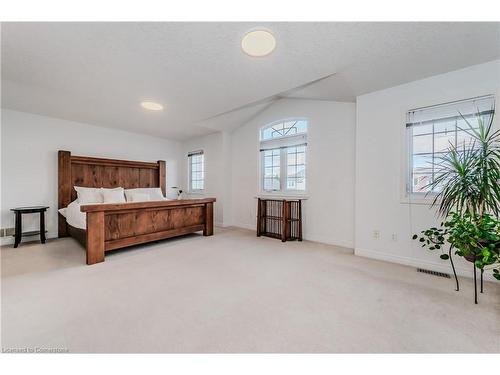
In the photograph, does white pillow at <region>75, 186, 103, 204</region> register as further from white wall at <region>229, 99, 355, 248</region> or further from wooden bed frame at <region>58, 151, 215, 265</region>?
white wall at <region>229, 99, 355, 248</region>

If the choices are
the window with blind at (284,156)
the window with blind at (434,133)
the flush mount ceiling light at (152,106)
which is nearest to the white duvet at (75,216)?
the flush mount ceiling light at (152,106)

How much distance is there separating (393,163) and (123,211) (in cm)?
376

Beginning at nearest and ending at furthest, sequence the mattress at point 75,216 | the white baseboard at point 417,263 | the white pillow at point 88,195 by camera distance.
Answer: the white baseboard at point 417,263 < the mattress at point 75,216 < the white pillow at point 88,195

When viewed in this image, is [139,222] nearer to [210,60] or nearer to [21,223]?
[21,223]

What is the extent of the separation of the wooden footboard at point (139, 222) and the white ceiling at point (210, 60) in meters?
1.65

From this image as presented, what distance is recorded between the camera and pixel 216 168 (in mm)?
5352

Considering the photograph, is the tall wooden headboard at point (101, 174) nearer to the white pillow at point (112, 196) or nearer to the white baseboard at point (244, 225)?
the white pillow at point (112, 196)

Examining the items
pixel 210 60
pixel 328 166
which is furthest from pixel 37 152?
pixel 328 166

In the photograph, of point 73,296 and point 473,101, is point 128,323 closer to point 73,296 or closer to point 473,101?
point 73,296

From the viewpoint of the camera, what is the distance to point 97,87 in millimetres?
2875

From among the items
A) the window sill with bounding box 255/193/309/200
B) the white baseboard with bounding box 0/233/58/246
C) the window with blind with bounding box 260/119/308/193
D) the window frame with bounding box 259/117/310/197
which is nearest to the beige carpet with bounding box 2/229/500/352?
the white baseboard with bounding box 0/233/58/246

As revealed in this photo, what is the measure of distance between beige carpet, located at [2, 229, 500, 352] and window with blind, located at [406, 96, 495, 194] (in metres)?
1.20

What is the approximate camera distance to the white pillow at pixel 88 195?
3895 millimetres

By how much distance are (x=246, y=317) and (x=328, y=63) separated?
8.80ft
